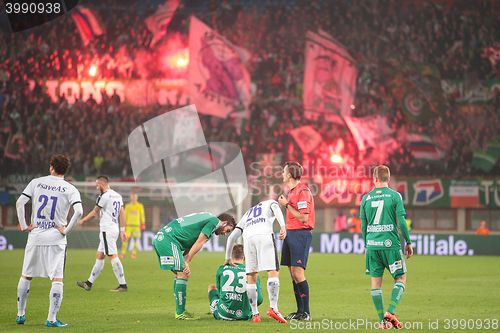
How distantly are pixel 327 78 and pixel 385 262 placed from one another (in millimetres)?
38370

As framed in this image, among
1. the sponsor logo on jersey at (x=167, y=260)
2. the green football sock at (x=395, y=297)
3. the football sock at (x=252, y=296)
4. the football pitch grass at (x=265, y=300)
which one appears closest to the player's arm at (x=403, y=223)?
the green football sock at (x=395, y=297)

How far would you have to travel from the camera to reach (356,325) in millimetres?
12016

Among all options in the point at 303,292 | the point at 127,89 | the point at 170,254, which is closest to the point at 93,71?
the point at 127,89

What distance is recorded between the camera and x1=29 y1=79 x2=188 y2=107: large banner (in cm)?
5062

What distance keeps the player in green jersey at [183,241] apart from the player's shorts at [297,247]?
0.85m

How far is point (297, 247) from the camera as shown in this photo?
12609 millimetres

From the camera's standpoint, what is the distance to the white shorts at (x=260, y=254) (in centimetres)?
1231

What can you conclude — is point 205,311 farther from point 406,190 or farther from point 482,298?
point 406,190

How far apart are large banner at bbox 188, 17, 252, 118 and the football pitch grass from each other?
23200 millimetres

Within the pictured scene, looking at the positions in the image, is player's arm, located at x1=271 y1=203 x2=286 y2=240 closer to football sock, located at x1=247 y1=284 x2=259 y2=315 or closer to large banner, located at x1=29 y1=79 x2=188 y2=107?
football sock, located at x1=247 y1=284 x2=259 y2=315

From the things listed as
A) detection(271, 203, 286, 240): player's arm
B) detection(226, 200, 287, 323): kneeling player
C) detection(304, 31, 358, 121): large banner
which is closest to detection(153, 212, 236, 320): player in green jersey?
detection(226, 200, 287, 323): kneeling player

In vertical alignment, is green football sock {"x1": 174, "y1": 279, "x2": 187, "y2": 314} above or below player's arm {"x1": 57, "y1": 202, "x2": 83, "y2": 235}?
below

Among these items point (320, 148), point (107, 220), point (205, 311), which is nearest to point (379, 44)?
point (320, 148)

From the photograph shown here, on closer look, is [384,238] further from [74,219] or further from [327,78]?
[327,78]
